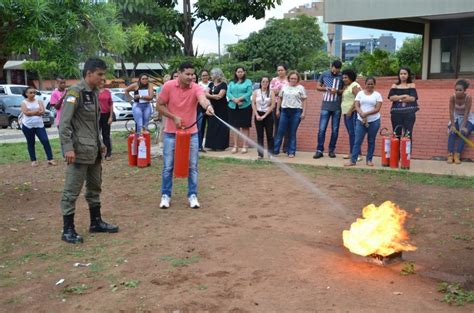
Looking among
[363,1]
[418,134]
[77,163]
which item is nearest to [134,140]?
[77,163]

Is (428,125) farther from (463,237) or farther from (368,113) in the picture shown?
(463,237)

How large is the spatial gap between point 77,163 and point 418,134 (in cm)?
785

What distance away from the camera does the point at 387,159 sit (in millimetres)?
10133

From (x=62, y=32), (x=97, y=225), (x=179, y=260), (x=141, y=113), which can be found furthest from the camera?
(x=141, y=113)

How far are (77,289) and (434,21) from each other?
17773mm

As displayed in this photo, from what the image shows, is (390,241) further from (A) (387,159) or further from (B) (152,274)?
(A) (387,159)

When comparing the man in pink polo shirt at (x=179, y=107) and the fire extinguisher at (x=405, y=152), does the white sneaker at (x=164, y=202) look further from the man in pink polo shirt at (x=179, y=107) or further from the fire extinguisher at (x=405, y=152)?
the fire extinguisher at (x=405, y=152)

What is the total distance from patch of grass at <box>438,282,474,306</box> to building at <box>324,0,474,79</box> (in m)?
13.8

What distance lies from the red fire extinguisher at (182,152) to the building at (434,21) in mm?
12498

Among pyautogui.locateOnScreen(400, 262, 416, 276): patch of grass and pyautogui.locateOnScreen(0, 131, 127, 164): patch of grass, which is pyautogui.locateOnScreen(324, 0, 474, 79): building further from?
pyautogui.locateOnScreen(400, 262, 416, 276): patch of grass

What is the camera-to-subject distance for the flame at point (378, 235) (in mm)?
4980

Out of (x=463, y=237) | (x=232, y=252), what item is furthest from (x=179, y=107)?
(x=463, y=237)

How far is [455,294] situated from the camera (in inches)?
164

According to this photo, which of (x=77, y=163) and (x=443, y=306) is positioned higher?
(x=77, y=163)
